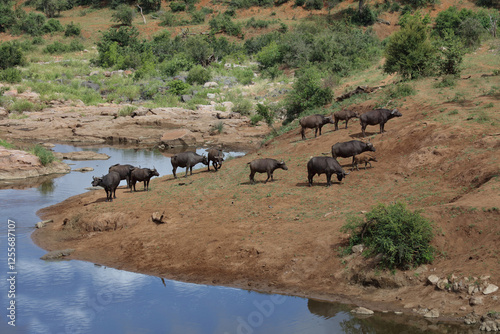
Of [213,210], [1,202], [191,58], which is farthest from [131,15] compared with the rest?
[213,210]

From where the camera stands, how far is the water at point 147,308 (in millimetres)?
10953

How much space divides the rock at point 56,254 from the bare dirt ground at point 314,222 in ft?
0.93

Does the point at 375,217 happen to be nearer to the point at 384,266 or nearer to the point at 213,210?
the point at 384,266

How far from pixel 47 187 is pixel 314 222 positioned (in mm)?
15032

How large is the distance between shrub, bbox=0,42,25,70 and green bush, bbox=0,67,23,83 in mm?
4402

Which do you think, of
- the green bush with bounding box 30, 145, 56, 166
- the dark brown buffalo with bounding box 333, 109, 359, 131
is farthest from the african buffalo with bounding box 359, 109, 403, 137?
the green bush with bounding box 30, 145, 56, 166

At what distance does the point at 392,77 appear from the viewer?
1291 inches

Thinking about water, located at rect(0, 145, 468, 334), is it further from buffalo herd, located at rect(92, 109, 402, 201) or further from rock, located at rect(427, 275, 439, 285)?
buffalo herd, located at rect(92, 109, 402, 201)

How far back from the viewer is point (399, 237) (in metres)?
11.7

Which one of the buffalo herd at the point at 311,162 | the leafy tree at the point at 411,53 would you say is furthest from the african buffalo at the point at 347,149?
the leafy tree at the point at 411,53

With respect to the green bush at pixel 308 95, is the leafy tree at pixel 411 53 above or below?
above

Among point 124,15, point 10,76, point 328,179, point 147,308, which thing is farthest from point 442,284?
point 124,15

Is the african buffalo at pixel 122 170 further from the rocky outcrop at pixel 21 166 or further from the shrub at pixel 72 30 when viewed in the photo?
the shrub at pixel 72 30

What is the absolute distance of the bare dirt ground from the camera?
11.6m
